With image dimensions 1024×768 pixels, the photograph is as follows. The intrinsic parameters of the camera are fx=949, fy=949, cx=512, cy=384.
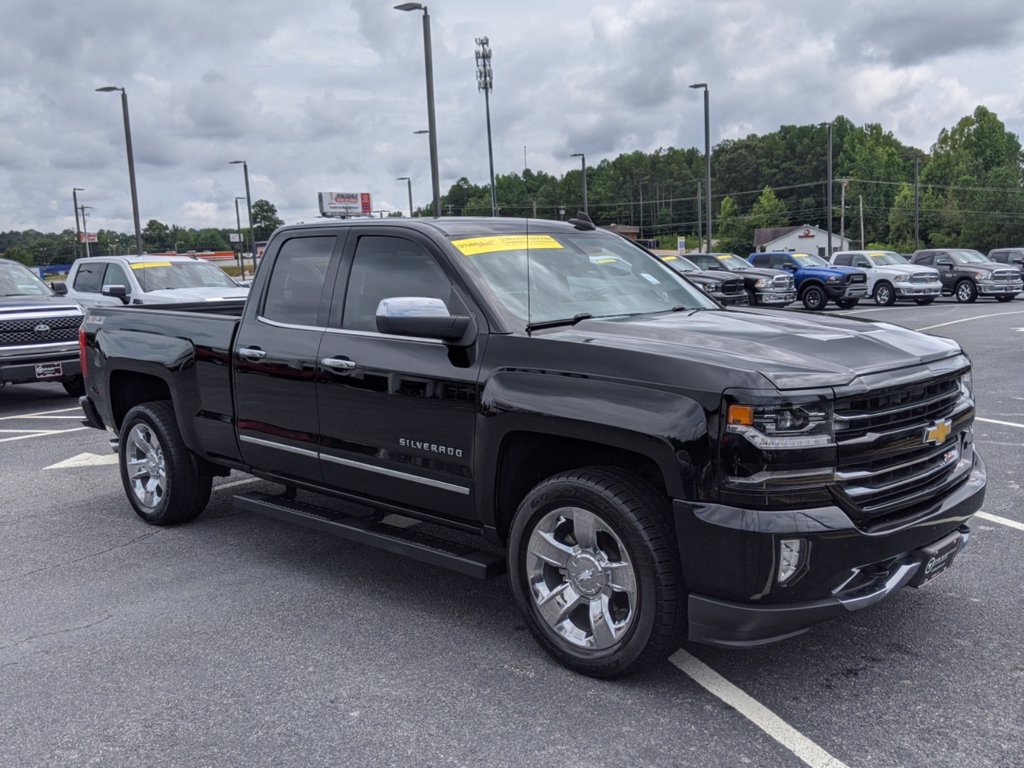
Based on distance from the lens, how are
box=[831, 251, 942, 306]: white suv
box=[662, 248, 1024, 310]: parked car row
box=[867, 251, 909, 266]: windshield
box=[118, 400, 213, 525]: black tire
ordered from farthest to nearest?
box=[867, 251, 909, 266]: windshield < box=[831, 251, 942, 306]: white suv < box=[662, 248, 1024, 310]: parked car row < box=[118, 400, 213, 525]: black tire

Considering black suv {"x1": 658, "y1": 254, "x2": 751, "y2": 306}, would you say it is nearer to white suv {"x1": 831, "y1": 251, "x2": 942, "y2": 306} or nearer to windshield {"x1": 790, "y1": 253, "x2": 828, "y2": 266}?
windshield {"x1": 790, "y1": 253, "x2": 828, "y2": 266}

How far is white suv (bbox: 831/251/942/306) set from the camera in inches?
1073

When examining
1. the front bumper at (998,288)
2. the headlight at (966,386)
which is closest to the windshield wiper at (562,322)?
the headlight at (966,386)

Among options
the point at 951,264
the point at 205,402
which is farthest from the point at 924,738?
the point at 951,264

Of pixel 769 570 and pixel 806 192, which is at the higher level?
pixel 806 192

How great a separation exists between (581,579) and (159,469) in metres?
3.48

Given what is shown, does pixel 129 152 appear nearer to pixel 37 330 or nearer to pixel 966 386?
pixel 37 330

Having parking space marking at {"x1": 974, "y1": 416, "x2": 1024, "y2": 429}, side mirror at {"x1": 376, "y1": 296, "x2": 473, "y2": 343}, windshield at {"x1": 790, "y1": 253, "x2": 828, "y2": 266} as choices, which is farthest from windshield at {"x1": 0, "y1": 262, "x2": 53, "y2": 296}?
windshield at {"x1": 790, "y1": 253, "x2": 828, "y2": 266}

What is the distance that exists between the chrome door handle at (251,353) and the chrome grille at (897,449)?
305 centimetres

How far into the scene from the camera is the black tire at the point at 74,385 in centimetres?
1207

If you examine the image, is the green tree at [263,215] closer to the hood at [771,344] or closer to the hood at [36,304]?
the hood at [36,304]

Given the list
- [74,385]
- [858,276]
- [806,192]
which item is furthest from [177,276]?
[806,192]

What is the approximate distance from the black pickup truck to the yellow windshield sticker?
0.02 m

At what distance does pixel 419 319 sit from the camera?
3.89m
